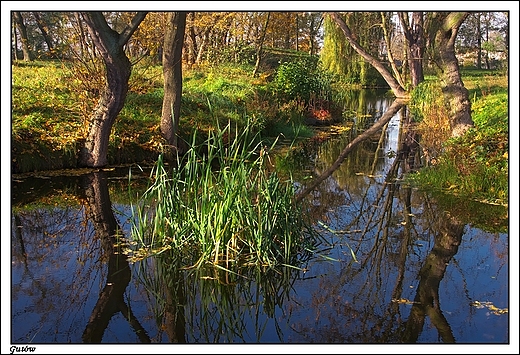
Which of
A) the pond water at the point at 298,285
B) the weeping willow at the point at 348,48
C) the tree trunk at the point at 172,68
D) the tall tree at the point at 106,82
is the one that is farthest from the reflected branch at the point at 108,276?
the weeping willow at the point at 348,48

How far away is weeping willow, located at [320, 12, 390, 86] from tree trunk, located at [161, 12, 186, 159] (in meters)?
17.1

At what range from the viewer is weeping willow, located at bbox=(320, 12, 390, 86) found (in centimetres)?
2838

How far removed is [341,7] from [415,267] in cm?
313

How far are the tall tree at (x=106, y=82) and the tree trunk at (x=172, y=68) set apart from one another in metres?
1.35

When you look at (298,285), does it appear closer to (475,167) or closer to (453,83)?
(475,167)

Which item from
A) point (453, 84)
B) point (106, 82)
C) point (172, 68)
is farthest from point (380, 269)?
point (172, 68)

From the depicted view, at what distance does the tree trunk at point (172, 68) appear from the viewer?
10.8 metres

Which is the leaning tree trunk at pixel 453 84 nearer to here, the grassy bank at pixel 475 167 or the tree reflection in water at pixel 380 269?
the grassy bank at pixel 475 167

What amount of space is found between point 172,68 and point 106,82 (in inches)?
65.6

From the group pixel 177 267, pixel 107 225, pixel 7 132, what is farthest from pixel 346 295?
pixel 7 132

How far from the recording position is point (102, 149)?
1030 cm

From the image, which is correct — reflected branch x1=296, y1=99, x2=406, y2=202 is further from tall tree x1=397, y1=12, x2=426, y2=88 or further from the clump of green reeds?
the clump of green reeds

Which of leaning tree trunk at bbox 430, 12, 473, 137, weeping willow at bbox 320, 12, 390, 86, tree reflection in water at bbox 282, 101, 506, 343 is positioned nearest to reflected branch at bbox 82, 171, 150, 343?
tree reflection in water at bbox 282, 101, 506, 343

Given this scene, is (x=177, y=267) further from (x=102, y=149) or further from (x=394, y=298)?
(x=102, y=149)
